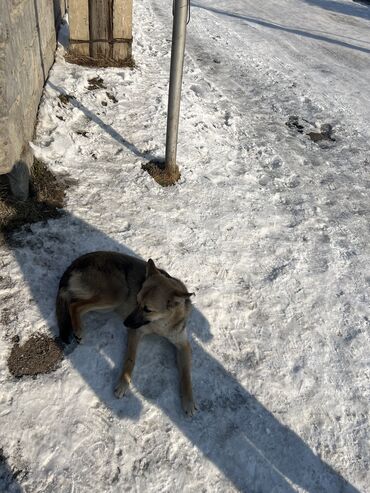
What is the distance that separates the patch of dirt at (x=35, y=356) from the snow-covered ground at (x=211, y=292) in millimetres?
80

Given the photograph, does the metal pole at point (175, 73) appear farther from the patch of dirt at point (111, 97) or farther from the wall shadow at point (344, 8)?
the wall shadow at point (344, 8)

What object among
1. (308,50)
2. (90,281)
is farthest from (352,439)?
(308,50)

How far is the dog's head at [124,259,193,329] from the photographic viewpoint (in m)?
3.46

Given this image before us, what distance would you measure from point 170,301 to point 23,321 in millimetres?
1527

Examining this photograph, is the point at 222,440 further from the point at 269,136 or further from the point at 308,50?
the point at 308,50

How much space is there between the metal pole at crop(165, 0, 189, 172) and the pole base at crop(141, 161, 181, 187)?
48 mm

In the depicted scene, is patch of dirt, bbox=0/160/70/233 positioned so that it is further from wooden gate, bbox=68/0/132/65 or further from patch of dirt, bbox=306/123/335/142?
patch of dirt, bbox=306/123/335/142

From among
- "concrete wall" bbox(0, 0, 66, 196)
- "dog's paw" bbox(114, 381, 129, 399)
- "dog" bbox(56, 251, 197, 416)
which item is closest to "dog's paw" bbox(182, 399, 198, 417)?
"dog" bbox(56, 251, 197, 416)

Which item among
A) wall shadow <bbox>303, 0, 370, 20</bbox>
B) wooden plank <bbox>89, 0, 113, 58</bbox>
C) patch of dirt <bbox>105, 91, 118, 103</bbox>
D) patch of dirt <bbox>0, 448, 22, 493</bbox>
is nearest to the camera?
patch of dirt <bbox>0, 448, 22, 493</bbox>

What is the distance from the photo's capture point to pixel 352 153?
7281mm

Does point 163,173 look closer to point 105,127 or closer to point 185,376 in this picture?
point 105,127

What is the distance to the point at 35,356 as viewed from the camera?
3.60 metres

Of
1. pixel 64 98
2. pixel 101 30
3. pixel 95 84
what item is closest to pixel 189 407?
pixel 64 98

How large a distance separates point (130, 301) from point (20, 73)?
336 cm
